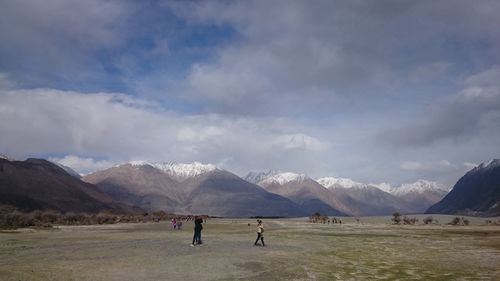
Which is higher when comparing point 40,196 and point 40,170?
point 40,170

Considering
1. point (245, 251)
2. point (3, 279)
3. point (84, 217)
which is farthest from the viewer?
point (84, 217)

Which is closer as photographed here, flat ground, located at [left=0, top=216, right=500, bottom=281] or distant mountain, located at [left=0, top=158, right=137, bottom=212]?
flat ground, located at [left=0, top=216, right=500, bottom=281]

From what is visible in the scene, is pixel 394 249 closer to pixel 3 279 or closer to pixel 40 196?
pixel 3 279

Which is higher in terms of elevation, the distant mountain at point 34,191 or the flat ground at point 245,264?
the distant mountain at point 34,191

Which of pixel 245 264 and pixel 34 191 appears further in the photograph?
pixel 34 191

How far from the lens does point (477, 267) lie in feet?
98.1

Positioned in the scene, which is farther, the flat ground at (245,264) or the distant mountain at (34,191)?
the distant mountain at (34,191)

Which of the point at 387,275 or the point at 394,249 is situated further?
the point at 394,249

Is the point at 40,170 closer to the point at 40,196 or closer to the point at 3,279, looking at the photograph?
the point at 40,196

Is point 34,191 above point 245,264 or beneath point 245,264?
above

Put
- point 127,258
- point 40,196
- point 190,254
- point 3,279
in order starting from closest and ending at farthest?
point 3,279 < point 127,258 < point 190,254 < point 40,196

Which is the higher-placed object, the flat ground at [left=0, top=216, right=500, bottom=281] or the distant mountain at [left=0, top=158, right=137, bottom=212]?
the distant mountain at [left=0, top=158, right=137, bottom=212]

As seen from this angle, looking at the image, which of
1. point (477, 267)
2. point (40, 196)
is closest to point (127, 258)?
point (477, 267)

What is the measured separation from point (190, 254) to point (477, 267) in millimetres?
21048
